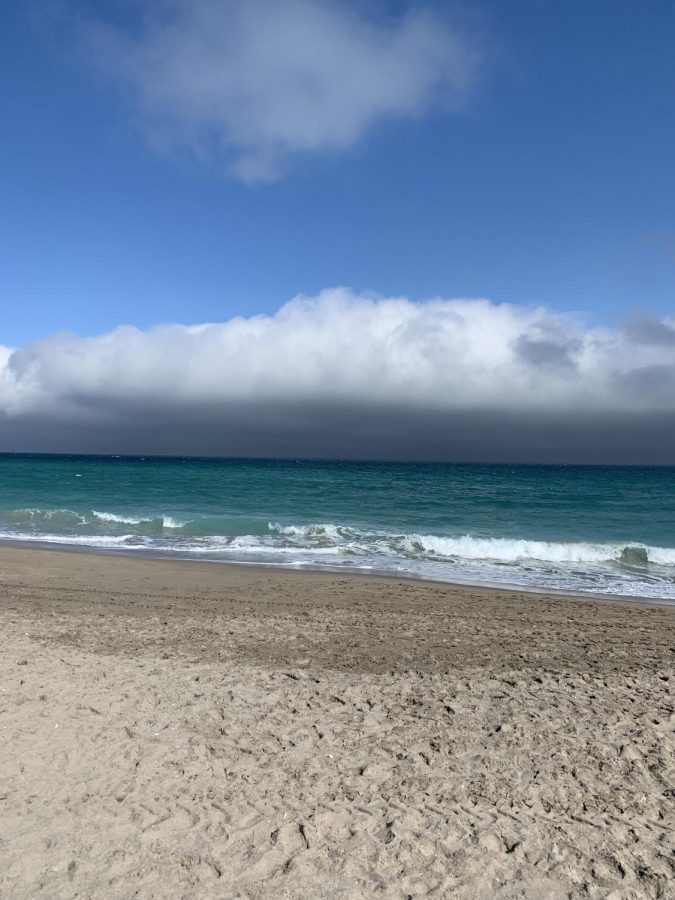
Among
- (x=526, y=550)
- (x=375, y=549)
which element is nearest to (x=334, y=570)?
(x=375, y=549)

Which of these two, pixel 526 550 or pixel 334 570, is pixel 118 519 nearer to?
pixel 334 570

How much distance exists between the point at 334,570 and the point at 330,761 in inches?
469

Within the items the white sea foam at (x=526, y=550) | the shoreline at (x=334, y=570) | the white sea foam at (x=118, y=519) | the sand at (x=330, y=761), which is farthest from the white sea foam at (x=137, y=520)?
the sand at (x=330, y=761)

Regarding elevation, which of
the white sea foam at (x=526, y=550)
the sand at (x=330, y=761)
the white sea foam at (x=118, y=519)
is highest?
the sand at (x=330, y=761)

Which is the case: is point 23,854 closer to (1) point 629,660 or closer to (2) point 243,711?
(2) point 243,711

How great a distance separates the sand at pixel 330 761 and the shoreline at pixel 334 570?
193 inches

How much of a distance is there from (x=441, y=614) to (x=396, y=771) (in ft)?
21.1

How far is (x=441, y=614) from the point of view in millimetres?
11414

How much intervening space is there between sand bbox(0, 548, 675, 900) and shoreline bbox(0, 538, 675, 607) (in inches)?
193

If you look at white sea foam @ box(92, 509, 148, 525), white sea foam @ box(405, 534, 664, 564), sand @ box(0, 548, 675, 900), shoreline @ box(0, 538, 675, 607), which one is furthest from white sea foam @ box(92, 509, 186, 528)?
sand @ box(0, 548, 675, 900)

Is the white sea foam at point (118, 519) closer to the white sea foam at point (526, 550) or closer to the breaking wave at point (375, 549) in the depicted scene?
the breaking wave at point (375, 549)

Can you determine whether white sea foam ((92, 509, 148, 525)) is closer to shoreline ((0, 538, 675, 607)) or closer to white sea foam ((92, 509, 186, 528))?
white sea foam ((92, 509, 186, 528))

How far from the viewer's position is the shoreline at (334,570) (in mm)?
14633

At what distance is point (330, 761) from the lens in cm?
530
